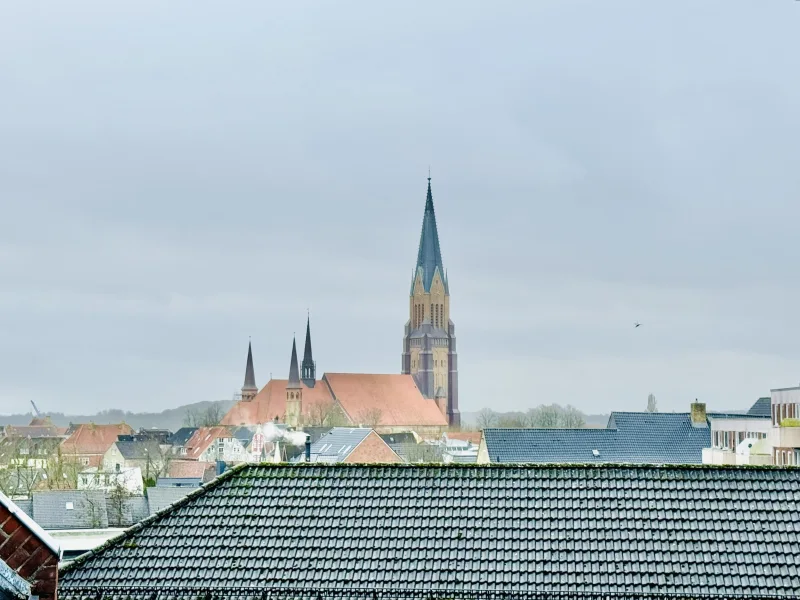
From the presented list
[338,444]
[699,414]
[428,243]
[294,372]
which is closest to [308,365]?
[294,372]

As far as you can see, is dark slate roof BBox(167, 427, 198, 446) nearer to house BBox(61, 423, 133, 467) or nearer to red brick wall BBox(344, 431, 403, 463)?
house BBox(61, 423, 133, 467)

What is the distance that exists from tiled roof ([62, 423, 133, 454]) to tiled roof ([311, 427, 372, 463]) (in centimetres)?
6701

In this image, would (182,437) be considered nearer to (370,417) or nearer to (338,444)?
(370,417)

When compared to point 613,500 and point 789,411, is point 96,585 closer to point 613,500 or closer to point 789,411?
point 613,500

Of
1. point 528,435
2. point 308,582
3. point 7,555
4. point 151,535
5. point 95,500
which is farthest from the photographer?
point 528,435

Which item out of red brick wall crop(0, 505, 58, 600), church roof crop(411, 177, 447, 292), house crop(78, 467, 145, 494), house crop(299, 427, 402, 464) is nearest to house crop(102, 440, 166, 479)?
house crop(78, 467, 145, 494)

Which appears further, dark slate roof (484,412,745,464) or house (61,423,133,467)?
house (61,423,133,467)

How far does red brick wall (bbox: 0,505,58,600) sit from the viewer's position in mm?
11867

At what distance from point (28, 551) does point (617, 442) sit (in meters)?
54.6

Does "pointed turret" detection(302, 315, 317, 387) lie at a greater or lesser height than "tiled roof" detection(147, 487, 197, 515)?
greater

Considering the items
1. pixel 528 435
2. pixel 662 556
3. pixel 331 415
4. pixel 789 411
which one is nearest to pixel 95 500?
pixel 528 435

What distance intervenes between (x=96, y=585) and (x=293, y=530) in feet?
10.0

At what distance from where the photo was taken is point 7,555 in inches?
467

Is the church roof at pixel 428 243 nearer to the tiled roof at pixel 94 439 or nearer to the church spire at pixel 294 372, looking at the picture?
the church spire at pixel 294 372
